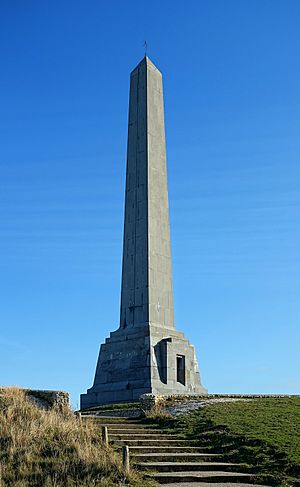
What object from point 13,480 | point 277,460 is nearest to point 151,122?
point 277,460

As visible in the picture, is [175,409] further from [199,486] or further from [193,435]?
[199,486]

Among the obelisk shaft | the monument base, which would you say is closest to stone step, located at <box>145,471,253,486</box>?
the monument base

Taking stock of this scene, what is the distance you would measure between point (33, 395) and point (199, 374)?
524 inches

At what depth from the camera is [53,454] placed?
11961 millimetres

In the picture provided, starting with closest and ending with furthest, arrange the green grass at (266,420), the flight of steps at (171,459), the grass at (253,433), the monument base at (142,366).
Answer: the flight of steps at (171,459)
the grass at (253,433)
the green grass at (266,420)
the monument base at (142,366)

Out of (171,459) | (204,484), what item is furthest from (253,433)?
(204,484)

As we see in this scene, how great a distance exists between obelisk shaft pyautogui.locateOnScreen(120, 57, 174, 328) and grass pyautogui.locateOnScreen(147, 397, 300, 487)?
8.48 metres

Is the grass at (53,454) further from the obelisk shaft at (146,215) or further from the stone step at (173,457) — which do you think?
the obelisk shaft at (146,215)

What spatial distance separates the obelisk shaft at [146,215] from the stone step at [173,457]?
14322 mm

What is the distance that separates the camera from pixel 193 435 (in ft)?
53.5

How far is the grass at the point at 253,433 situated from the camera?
12.9 meters

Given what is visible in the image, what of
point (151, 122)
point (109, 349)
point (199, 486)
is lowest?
point (199, 486)

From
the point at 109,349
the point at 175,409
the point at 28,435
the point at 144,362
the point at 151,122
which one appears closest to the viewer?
the point at 28,435

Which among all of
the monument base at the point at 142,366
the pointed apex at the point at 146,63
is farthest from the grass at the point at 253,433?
the pointed apex at the point at 146,63
